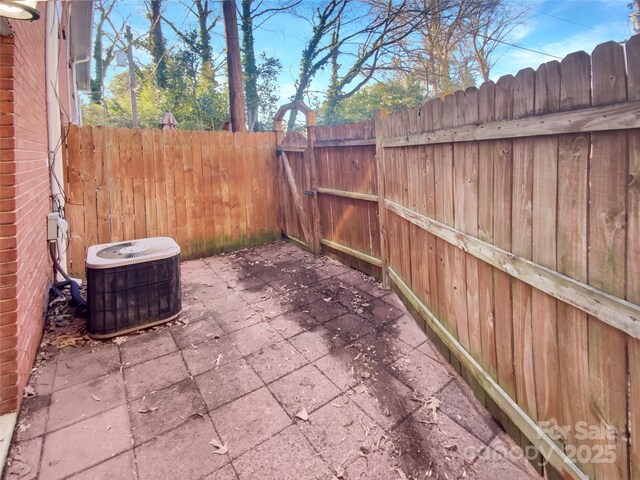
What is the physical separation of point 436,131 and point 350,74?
11759 millimetres

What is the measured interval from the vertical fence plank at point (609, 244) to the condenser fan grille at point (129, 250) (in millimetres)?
3038

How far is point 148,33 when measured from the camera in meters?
13.8

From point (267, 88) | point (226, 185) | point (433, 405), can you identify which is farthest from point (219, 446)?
point (267, 88)

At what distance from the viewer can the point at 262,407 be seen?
2025mm

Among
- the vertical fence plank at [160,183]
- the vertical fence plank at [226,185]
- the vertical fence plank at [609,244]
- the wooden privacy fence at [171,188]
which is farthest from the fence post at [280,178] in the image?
the vertical fence plank at [609,244]

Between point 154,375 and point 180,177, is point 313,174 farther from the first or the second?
point 154,375

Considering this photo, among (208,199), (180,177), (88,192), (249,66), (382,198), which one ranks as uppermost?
(249,66)

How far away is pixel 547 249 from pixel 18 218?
2710 millimetres

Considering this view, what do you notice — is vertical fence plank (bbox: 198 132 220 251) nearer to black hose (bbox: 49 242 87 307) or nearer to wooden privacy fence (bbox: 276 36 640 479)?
black hose (bbox: 49 242 87 307)

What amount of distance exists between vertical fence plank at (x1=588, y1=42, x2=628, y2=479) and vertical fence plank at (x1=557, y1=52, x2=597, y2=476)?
3 centimetres

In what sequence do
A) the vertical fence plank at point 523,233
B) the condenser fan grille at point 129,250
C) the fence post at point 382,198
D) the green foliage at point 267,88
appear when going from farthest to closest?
the green foliage at point 267,88
the fence post at point 382,198
the condenser fan grille at point 129,250
the vertical fence plank at point 523,233

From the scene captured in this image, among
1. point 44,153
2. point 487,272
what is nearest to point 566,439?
point 487,272

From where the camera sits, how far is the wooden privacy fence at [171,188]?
427 centimetres

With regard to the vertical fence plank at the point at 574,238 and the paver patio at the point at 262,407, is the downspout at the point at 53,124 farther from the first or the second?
the vertical fence plank at the point at 574,238
